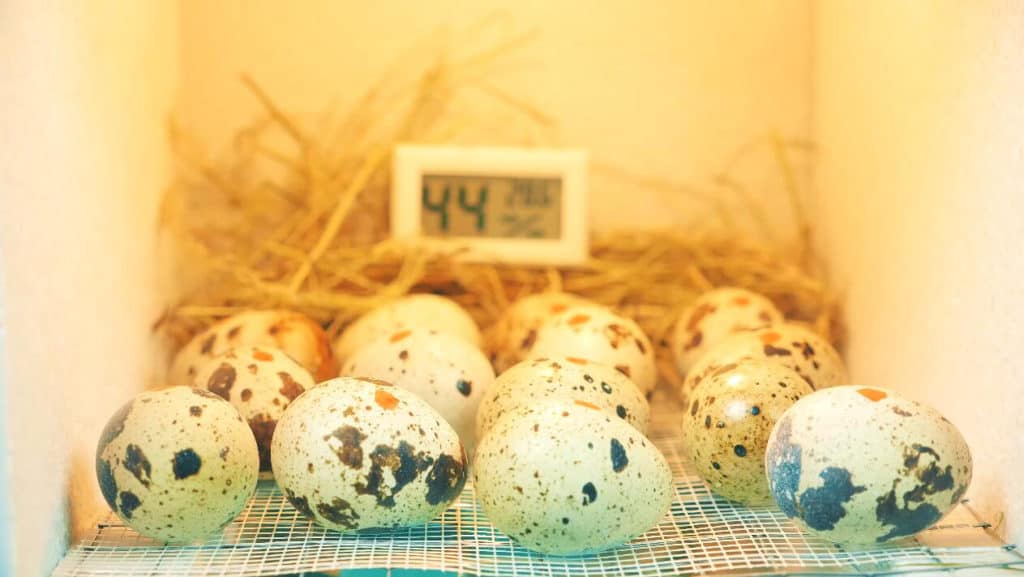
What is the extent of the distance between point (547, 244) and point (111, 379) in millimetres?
747

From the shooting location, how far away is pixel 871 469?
3.29 ft

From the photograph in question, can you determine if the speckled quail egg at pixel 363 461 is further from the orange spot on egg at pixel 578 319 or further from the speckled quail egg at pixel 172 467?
the orange spot on egg at pixel 578 319

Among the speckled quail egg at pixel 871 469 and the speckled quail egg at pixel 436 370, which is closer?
the speckled quail egg at pixel 871 469

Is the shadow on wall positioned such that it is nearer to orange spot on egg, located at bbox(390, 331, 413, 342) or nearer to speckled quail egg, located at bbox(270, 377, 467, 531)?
speckled quail egg, located at bbox(270, 377, 467, 531)

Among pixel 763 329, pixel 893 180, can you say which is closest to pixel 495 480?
pixel 763 329

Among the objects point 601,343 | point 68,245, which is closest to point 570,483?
point 601,343

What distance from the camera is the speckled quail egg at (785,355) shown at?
1354 millimetres

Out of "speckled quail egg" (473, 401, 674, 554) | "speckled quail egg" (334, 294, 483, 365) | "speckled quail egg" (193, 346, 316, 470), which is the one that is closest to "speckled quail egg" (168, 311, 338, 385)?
"speckled quail egg" (334, 294, 483, 365)

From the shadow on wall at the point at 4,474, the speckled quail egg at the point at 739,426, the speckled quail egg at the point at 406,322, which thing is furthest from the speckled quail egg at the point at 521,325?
the shadow on wall at the point at 4,474

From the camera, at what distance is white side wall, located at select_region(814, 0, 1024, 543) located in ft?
3.59

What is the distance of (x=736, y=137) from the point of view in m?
1.89

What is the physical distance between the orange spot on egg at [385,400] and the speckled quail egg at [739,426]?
324mm

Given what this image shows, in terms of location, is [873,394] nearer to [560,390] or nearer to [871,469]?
[871,469]

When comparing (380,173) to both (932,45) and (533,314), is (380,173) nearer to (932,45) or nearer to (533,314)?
(533,314)
